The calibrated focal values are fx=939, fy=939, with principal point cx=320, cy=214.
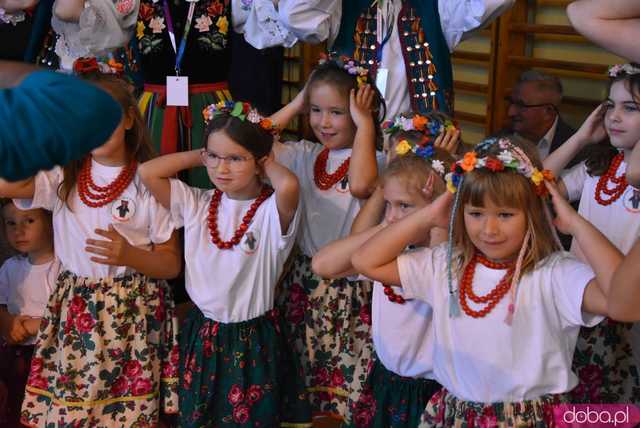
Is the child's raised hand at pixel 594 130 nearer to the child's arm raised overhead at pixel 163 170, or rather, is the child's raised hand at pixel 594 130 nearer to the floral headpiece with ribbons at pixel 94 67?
the child's arm raised overhead at pixel 163 170

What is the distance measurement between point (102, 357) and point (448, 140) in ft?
3.79

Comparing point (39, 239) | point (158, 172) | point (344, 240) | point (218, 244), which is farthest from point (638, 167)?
point (39, 239)

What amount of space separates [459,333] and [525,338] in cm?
15

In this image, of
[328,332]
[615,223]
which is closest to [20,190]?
[328,332]

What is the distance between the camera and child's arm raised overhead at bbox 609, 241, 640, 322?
1.74m

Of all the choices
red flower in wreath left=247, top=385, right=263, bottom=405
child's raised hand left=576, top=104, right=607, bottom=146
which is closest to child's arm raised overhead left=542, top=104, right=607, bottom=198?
child's raised hand left=576, top=104, right=607, bottom=146

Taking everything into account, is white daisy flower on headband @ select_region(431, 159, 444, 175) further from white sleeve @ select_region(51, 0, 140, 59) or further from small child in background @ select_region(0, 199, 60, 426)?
white sleeve @ select_region(51, 0, 140, 59)

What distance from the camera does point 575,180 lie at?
108 inches

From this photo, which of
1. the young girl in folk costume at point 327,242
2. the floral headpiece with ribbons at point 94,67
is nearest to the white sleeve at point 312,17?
the young girl in folk costume at point 327,242

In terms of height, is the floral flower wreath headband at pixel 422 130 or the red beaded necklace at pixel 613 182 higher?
the floral flower wreath headband at pixel 422 130

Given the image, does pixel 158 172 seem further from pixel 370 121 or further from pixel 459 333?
pixel 459 333

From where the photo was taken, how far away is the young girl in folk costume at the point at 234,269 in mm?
2592

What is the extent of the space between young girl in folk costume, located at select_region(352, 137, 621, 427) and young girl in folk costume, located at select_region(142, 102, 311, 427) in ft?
2.03

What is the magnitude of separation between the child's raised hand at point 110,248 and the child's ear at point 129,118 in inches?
13.1
